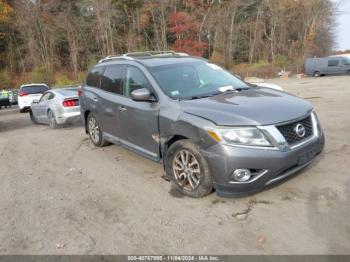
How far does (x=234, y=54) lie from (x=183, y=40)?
8037mm

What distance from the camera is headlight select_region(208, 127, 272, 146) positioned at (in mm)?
3748

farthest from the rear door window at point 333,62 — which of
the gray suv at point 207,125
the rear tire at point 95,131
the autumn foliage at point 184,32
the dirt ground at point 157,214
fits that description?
the rear tire at point 95,131

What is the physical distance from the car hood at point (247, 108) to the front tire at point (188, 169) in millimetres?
461

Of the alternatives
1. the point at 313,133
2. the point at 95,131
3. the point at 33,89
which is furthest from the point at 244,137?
the point at 33,89

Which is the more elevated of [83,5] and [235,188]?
[83,5]

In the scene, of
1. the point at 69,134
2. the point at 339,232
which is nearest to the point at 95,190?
the point at 339,232

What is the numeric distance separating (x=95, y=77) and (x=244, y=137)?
400cm

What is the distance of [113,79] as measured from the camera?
596cm

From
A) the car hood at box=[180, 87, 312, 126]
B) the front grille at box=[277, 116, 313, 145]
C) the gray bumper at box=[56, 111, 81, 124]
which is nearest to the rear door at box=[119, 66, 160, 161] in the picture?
the car hood at box=[180, 87, 312, 126]

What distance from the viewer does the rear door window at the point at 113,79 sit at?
224 inches

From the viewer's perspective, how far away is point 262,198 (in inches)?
163

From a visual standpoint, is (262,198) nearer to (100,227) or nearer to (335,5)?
(100,227)

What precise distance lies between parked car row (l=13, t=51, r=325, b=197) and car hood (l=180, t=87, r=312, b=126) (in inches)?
0.5

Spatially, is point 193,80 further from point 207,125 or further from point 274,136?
point 274,136
